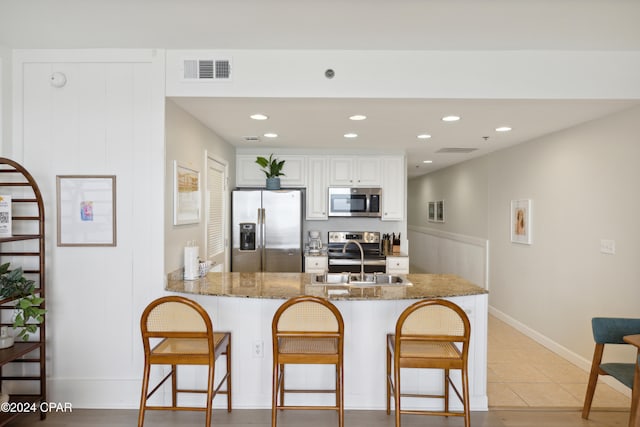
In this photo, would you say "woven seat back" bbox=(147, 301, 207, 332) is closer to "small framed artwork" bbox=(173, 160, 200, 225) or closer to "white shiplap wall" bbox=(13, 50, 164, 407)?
"white shiplap wall" bbox=(13, 50, 164, 407)

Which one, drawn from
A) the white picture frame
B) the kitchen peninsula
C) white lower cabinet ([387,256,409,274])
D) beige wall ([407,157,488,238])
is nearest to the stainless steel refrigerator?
white lower cabinet ([387,256,409,274])

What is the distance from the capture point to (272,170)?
4922 millimetres

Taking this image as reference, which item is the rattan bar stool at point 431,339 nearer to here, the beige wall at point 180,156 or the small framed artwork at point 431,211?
the beige wall at point 180,156

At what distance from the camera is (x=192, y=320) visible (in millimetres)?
2238

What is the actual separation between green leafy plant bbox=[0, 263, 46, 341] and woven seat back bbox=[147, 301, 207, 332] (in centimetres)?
74

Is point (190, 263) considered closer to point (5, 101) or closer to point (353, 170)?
point (5, 101)

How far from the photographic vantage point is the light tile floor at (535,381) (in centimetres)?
293

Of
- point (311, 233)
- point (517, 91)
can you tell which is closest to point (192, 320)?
point (517, 91)

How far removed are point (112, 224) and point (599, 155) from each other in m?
4.09

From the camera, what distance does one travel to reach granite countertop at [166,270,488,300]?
253 centimetres

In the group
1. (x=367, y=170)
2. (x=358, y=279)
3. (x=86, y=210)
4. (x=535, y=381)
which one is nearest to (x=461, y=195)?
(x=367, y=170)

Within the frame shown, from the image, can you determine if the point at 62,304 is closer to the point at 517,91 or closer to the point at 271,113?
the point at 271,113

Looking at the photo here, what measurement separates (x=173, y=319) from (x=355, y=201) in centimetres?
334

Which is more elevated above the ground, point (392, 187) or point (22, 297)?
point (392, 187)
